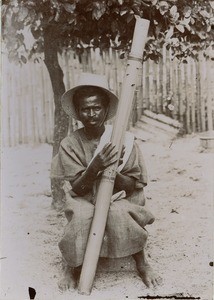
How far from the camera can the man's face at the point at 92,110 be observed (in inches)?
94.7

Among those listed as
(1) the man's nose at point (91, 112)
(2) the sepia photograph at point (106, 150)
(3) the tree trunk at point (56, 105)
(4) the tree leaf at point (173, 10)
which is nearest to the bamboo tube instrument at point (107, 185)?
(2) the sepia photograph at point (106, 150)

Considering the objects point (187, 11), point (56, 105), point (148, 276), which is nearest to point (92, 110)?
point (56, 105)

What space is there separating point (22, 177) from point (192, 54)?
1.16 m

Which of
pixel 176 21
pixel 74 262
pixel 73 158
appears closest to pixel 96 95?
pixel 73 158

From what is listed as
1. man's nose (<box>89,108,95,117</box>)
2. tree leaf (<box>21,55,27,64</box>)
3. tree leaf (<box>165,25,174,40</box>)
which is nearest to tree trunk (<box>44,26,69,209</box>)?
tree leaf (<box>21,55,27,64</box>)

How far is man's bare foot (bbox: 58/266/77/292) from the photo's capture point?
2.38m

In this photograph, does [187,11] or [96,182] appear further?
[187,11]

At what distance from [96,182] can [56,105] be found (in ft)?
2.34

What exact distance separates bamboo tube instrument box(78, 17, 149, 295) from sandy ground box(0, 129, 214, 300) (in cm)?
11

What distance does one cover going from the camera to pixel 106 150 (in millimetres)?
2314

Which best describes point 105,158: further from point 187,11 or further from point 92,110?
point 187,11

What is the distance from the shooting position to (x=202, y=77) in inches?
121

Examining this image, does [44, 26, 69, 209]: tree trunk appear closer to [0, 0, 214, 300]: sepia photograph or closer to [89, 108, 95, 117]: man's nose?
[0, 0, 214, 300]: sepia photograph

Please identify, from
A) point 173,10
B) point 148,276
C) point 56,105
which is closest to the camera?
point 148,276
